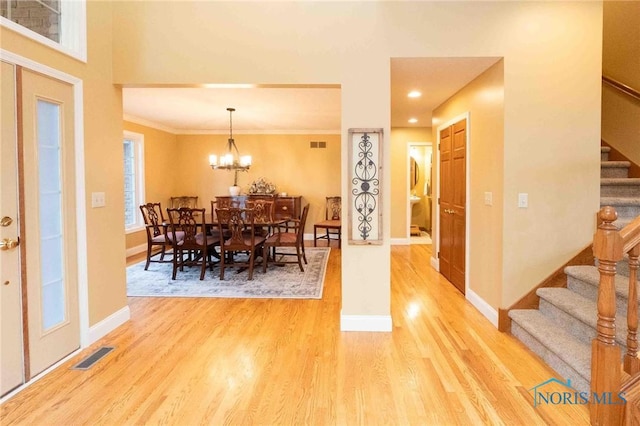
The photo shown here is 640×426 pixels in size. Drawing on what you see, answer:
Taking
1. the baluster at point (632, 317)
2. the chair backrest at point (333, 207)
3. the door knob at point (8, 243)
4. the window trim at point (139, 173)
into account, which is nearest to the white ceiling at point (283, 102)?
the window trim at point (139, 173)

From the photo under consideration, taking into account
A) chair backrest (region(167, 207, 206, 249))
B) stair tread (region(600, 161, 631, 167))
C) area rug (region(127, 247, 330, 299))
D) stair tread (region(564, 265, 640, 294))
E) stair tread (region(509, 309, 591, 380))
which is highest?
stair tread (region(600, 161, 631, 167))

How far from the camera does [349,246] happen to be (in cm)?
297

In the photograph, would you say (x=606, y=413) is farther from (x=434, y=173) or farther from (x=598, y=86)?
(x=434, y=173)

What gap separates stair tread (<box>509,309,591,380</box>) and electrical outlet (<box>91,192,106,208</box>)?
3.55m

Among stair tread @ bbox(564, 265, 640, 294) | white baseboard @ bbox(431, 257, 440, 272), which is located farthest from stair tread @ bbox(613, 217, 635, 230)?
white baseboard @ bbox(431, 257, 440, 272)

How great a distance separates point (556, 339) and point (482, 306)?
3.16 feet

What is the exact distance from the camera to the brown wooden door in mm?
3914

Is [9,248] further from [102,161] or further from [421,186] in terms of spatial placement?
[421,186]

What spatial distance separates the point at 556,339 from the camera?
242cm

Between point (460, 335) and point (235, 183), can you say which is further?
point (235, 183)

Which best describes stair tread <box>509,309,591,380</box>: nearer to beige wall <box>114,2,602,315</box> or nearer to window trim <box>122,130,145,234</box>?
beige wall <box>114,2,602,315</box>

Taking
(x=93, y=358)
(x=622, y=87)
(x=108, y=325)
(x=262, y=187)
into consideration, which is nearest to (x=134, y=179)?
(x=262, y=187)

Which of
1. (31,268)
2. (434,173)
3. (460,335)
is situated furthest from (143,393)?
(434,173)

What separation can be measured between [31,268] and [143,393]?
3.66 feet
